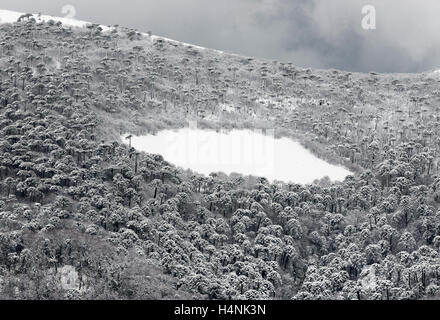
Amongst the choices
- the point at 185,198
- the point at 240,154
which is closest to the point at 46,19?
the point at 240,154

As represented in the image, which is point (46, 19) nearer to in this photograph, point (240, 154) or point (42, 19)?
point (42, 19)

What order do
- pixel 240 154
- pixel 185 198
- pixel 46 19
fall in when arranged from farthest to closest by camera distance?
pixel 46 19 → pixel 240 154 → pixel 185 198

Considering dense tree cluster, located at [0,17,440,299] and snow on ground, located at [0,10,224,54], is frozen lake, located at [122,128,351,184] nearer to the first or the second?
dense tree cluster, located at [0,17,440,299]

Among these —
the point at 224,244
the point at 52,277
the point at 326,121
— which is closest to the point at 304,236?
the point at 224,244

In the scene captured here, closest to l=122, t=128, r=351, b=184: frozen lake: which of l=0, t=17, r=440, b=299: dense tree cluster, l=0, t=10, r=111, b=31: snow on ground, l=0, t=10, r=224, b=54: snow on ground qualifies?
l=0, t=17, r=440, b=299: dense tree cluster

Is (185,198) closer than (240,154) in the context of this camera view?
Yes

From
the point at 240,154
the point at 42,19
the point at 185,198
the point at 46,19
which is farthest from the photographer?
the point at 46,19

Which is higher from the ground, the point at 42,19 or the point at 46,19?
the point at 46,19
